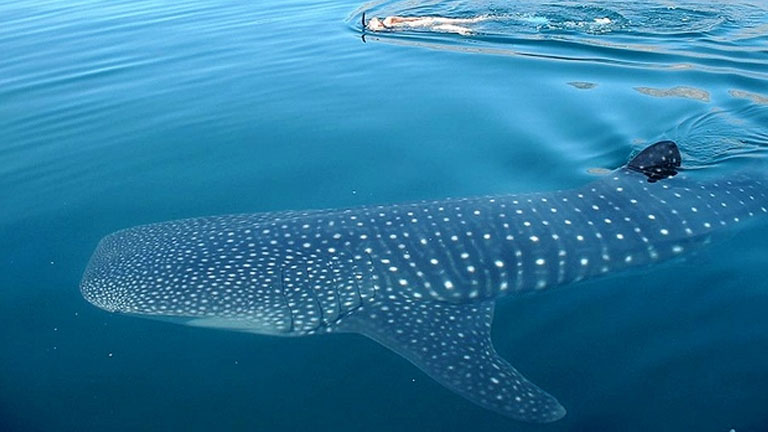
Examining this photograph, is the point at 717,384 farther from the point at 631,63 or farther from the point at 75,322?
the point at 631,63

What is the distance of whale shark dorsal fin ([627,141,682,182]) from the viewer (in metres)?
5.78

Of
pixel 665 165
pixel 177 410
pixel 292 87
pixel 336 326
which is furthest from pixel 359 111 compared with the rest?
pixel 177 410

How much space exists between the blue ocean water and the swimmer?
0.84 ft

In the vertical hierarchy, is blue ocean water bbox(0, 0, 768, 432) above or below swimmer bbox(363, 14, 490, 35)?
below

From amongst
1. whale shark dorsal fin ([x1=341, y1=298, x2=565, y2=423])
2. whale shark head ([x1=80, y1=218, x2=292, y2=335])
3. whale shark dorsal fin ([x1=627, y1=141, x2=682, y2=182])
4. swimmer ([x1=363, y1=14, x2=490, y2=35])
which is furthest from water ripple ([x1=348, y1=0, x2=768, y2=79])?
whale shark head ([x1=80, y1=218, x2=292, y2=335])

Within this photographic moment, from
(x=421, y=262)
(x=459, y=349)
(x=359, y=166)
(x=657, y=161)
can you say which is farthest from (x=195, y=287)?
(x=657, y=161)

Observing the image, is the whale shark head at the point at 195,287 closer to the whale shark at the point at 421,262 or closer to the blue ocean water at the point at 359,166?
the whale shark at the point at 421,262

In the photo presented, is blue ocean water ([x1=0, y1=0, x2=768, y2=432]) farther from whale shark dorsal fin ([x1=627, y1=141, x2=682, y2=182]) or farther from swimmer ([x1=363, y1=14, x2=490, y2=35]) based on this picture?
whale shark dorsal fin ([x1=627, y1=141, x2=682, y2=182])

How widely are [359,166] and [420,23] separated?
6349mm

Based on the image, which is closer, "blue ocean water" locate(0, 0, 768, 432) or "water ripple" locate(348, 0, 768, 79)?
"blue ocean water" locate(0, 0, 768, 432)

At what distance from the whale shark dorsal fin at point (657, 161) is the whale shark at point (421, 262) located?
16 cm

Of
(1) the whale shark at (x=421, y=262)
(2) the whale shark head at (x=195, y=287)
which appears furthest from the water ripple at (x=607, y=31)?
(2) the whale shark head at (x=195, y=287)

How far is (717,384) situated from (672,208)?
1.71 metres

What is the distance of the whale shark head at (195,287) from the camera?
435cm
